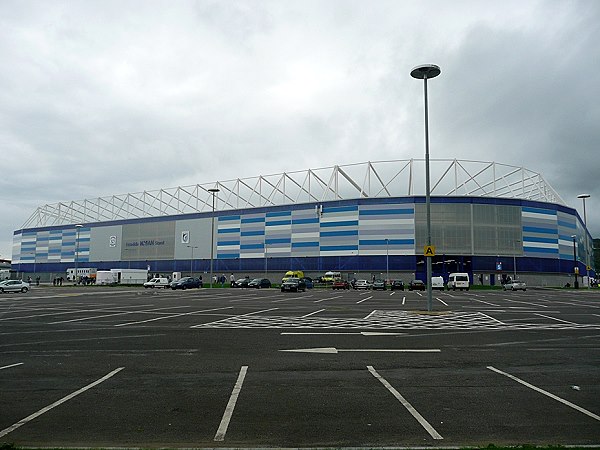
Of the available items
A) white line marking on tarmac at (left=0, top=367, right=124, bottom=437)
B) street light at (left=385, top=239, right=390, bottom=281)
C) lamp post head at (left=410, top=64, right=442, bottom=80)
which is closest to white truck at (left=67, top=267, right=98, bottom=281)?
street light at (left=385, top=239, right=390, bottom=281)

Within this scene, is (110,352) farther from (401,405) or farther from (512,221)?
(512,221)

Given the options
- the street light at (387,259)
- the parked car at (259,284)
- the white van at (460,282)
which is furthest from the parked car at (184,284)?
the white van at (460,282)

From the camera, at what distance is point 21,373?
9.19 m

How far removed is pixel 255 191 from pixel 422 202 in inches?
1376

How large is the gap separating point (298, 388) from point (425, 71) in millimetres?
19370

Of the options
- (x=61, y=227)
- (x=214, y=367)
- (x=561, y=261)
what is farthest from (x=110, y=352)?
(x=61, y=227)

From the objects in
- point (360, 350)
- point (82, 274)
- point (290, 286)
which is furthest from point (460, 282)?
point (82, 274)

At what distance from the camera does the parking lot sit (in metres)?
5.76

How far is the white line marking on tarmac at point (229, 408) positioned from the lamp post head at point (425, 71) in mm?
18440

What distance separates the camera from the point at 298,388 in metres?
8.01

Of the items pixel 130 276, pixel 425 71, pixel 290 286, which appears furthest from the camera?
pixel 130 276

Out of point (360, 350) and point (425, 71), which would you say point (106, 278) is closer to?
point (425, 71)

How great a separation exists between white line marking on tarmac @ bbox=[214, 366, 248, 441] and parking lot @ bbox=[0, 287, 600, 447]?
0.08 ft

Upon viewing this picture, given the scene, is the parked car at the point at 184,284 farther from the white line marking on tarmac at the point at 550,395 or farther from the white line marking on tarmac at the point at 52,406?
the white line marking on tarmac at the point at 550,395
